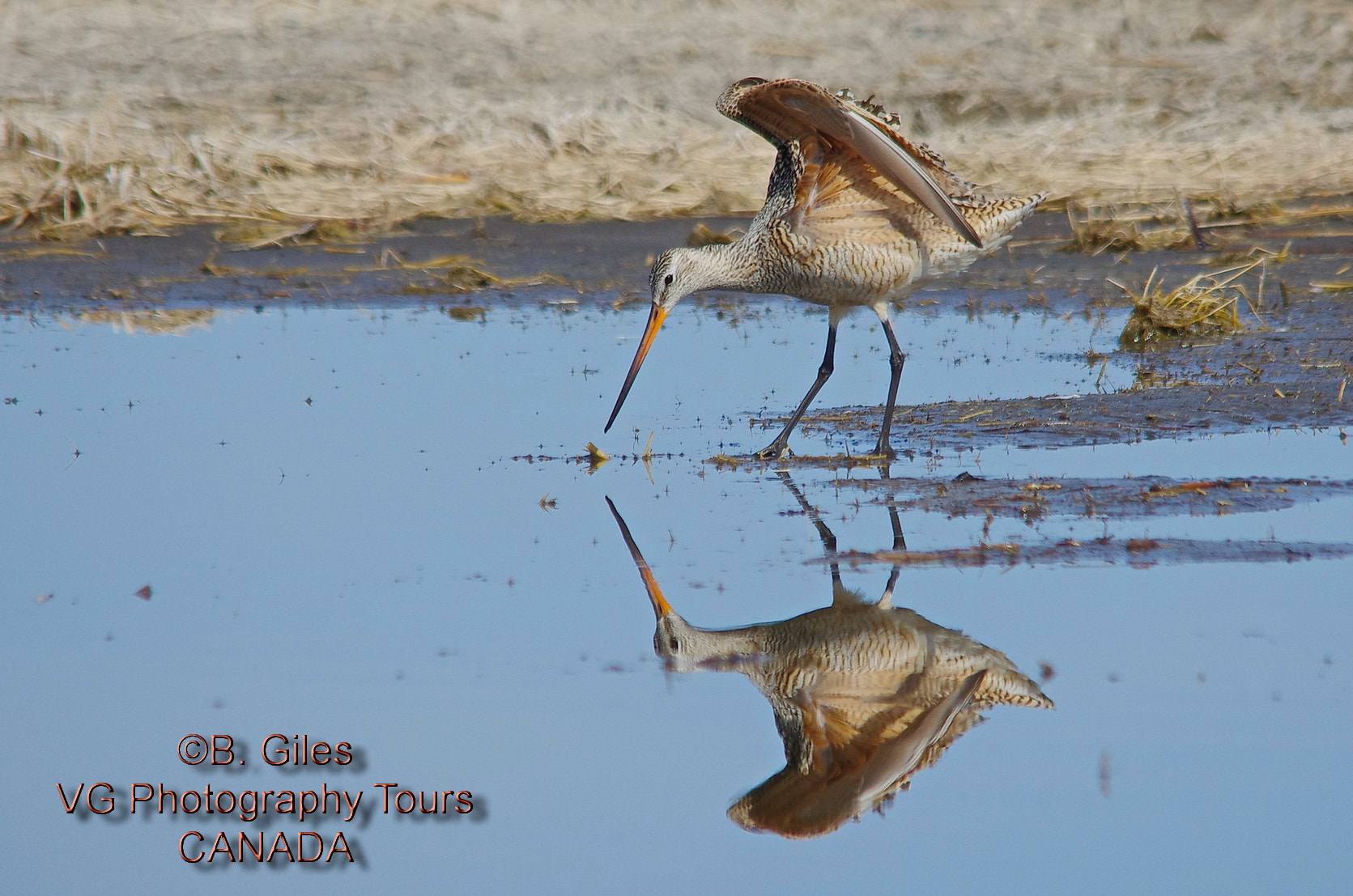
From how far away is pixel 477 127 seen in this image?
13.5m

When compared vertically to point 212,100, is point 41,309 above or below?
below

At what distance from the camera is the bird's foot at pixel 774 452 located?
6.20m

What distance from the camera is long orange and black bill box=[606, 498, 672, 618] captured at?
4.40m

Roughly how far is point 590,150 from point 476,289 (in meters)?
3.18

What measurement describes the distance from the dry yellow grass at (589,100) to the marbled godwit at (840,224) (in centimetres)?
547

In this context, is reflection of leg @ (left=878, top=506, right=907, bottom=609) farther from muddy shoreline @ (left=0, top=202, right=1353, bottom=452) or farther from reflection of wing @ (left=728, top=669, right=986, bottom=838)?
muddy shoreline @ (left=0, top=202, right=1353, bottom=452)

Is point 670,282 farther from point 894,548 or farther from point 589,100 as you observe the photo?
point 589,100

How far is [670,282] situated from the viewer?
666 centimetres

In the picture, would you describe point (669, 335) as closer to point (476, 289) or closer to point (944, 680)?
point (476, 289)

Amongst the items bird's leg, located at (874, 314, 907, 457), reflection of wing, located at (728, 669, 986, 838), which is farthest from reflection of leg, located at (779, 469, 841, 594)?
reflection of wing, located at (728, 669, 986, 838)

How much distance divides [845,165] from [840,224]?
23cm

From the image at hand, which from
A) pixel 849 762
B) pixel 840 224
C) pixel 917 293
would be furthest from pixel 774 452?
pixel 917 293

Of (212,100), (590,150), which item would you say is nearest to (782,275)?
(590,150)

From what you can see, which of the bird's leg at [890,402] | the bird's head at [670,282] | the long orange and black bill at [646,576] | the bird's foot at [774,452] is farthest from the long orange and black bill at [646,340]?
the long orange and black bill at [646,576]
